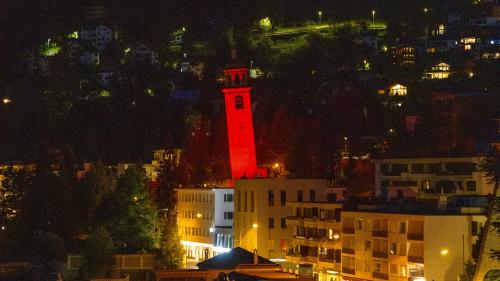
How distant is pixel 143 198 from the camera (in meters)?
65.1

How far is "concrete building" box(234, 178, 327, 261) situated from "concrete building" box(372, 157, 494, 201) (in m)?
3.49

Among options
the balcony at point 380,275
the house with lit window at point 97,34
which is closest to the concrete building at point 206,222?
the balcony at point 380,275

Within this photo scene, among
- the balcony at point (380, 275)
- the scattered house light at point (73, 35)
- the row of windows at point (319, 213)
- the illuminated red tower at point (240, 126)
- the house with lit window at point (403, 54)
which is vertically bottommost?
the balcony at point (380, 275)

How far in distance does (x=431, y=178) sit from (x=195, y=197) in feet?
50.6

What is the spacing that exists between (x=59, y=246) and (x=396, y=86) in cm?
4351

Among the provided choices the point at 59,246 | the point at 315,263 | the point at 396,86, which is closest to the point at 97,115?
the point at 396,86

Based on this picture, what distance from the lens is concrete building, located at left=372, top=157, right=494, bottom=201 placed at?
59.7m

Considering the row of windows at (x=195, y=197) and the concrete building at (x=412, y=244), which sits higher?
the row of windows at (x=195, y=197)

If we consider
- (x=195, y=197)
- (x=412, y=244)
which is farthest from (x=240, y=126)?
(x=412, y=244)

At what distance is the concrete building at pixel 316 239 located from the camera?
54.0 meters

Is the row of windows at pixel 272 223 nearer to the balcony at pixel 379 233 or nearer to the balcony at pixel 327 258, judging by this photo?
the balcony at pixel 327 258

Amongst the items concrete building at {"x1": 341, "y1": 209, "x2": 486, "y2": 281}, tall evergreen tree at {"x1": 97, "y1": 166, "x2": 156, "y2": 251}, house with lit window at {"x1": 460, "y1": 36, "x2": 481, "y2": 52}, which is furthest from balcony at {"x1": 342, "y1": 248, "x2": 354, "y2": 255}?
house with lit window at {"x1": 460, "y1": 36, "x2": 481, "y2": 52}

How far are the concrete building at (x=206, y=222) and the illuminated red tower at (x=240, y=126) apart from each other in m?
1.64

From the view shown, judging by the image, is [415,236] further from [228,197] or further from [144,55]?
[144,55]
